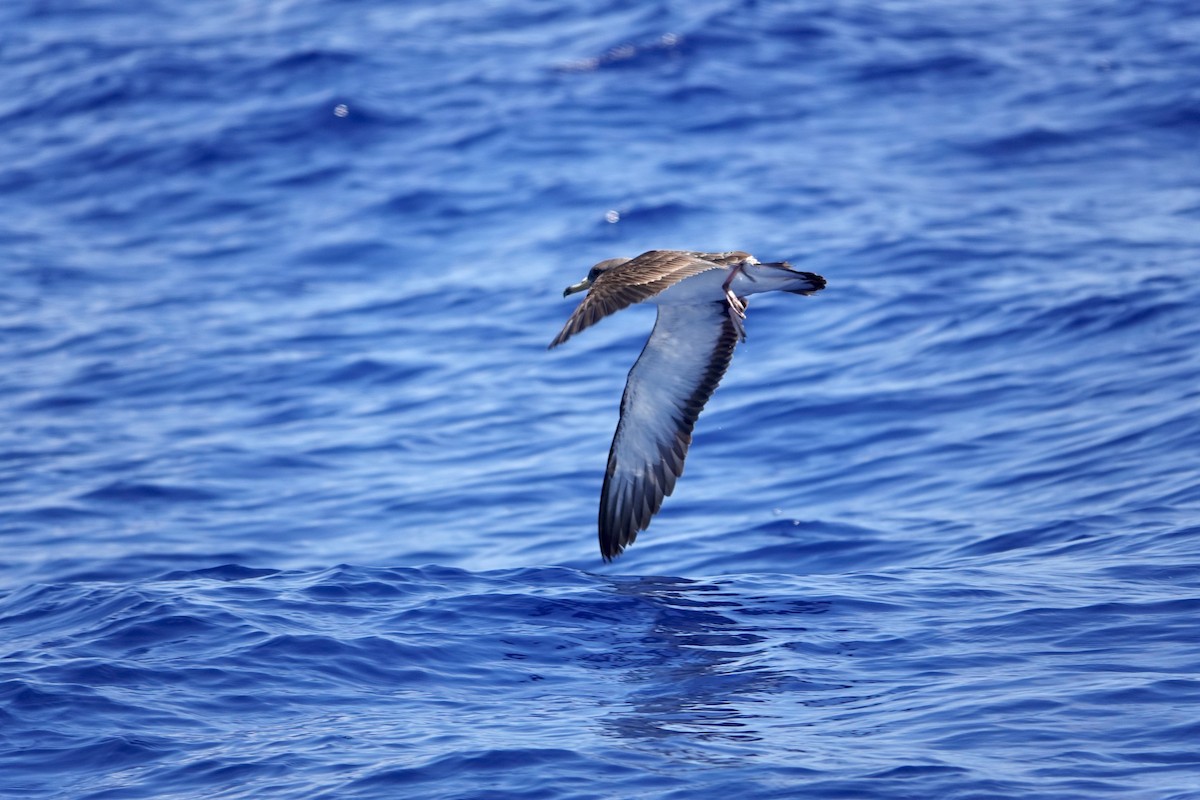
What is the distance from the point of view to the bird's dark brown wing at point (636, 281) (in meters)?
7.54

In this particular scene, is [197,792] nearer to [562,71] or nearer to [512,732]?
[512,732]

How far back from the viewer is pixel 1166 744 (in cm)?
657

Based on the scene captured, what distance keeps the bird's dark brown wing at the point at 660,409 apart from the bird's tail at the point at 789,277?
50cm

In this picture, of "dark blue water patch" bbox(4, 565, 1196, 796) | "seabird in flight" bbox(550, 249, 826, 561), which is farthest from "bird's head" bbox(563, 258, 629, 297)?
"dark blue water patch" bbox(4, 565, 1196, 796)

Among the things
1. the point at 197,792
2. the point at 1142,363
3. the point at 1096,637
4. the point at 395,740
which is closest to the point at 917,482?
the point at 1142,363

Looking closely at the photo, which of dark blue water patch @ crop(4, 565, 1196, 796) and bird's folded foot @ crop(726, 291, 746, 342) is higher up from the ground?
bird's folded foot @ crop(726, 291, 746, 342)

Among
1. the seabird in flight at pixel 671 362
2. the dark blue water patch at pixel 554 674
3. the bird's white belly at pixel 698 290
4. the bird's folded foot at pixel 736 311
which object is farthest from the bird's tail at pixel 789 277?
the dark blue water patch at pixel 554 674

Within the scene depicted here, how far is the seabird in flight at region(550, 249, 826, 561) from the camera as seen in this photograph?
8.84 meters

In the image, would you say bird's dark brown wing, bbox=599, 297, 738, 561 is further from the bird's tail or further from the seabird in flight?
the bird's tail

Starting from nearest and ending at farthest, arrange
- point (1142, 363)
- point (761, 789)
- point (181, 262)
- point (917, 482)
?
point (761, 789)
point (917, 482)
point (1142, 363)
point (181, 262)

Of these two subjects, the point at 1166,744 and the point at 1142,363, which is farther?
the point at 1142,363

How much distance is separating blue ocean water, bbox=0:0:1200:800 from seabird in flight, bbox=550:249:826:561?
0.63 meters

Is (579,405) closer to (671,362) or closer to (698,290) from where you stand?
(671,362)

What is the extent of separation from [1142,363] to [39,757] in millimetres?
9905
